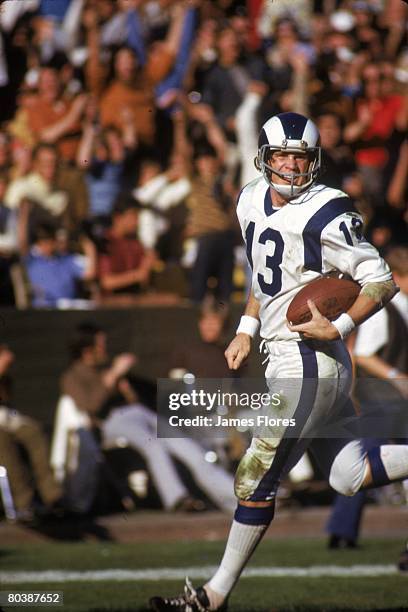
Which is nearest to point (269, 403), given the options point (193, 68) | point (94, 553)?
point (94, 553)

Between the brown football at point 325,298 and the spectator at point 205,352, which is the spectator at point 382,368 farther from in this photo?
the brown football at point 325,298

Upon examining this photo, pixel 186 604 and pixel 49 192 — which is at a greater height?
pixel 49 192

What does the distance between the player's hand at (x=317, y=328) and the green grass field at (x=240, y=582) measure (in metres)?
1.32

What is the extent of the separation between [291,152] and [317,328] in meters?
0.70

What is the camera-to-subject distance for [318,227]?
13.5 feet

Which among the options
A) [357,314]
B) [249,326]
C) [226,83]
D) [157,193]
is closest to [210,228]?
[157,193]

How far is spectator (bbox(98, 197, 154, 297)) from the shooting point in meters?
7.31

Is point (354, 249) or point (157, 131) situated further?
point (157, 131)

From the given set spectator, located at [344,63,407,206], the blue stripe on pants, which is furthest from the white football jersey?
spectator, located at [344,63,407,206]

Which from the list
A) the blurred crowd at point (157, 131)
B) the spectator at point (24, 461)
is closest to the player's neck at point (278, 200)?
the blurred crowd at point (157, 131)

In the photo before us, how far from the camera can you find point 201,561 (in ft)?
19.9

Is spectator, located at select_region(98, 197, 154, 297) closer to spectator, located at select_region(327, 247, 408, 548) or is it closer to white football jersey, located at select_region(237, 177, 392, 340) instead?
spectator, located at select_region(327, 247, 408, 548)

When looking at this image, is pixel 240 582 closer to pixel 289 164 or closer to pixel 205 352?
pixel 205 352

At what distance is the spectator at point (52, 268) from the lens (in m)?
7.14
